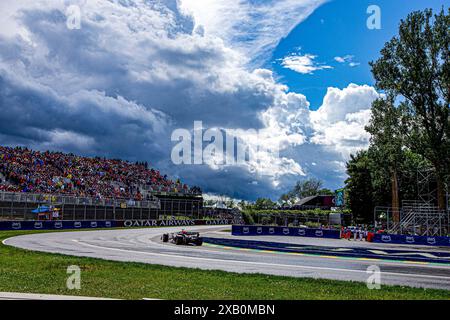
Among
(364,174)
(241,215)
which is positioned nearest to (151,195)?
(241,215)

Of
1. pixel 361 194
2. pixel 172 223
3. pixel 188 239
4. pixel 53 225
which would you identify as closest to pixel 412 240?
pixel 188 239

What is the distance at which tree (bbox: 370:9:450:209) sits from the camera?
42781 mm

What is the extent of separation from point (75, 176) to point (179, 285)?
182ft

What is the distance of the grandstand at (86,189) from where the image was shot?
50.5 metres

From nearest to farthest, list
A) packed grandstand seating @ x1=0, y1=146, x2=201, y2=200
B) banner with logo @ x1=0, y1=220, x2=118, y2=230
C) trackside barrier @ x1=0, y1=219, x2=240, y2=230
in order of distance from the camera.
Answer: banner with logo @ x1=0, y1=220, x2=118, y2=230 → trackside barrier @ x1=0, y1=219, x2=240, y2=230 → packed grandstand seating @ x1=0, y1=146, x2=201, y2=200

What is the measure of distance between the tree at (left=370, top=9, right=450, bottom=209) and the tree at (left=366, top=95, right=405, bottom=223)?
977 millimetres

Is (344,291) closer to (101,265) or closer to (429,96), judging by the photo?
(101,265)

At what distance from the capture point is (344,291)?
40.9 ft

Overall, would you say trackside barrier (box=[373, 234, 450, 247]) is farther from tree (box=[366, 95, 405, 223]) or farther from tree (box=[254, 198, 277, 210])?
tree (box=[254, 198, 277, 210])

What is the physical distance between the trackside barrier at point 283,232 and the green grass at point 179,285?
32659 millimetres

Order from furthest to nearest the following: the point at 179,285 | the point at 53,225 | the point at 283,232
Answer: the point at 283,232 → the point at 53,225 → the point at 179,285

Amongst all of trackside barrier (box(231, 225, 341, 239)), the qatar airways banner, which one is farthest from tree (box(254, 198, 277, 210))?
trackside barrier (box(231, 225, 341, 239))

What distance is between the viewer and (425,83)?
145 ft

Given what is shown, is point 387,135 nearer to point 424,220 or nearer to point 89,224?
point 424,220
